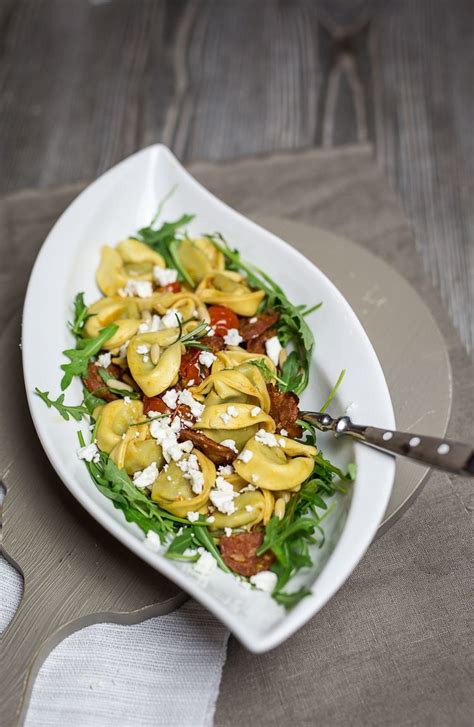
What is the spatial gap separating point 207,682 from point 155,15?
4.53 metres

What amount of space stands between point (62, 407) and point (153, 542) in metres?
0.58

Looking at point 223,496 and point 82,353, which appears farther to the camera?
point 82,353

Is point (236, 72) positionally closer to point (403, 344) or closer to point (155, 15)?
point (155, 15)

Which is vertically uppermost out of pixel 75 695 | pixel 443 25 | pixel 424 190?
pixel 443 25

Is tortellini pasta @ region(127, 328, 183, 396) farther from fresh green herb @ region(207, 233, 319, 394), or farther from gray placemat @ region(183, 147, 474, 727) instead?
gray placemat @ region(183, 147, 474, 727)

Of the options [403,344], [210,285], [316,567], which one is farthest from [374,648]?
[210,285]

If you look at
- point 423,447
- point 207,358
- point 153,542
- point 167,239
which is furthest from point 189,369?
point 423,447

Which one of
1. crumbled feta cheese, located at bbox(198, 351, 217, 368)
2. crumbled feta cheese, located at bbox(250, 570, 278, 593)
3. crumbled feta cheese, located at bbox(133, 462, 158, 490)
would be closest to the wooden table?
crumbled feta cheese, located at bbox(198, 351, 217, 368)

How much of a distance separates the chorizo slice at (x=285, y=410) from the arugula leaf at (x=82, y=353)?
631mm

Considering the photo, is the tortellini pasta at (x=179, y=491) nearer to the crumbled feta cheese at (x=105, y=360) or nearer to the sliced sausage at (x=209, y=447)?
the sliced sausage at (x=209, y=447)

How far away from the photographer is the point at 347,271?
363 cm

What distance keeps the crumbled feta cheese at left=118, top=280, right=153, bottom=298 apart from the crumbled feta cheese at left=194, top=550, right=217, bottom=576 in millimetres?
1182

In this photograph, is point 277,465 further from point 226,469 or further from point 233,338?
point 233,338

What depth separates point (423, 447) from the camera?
240 centimetres
